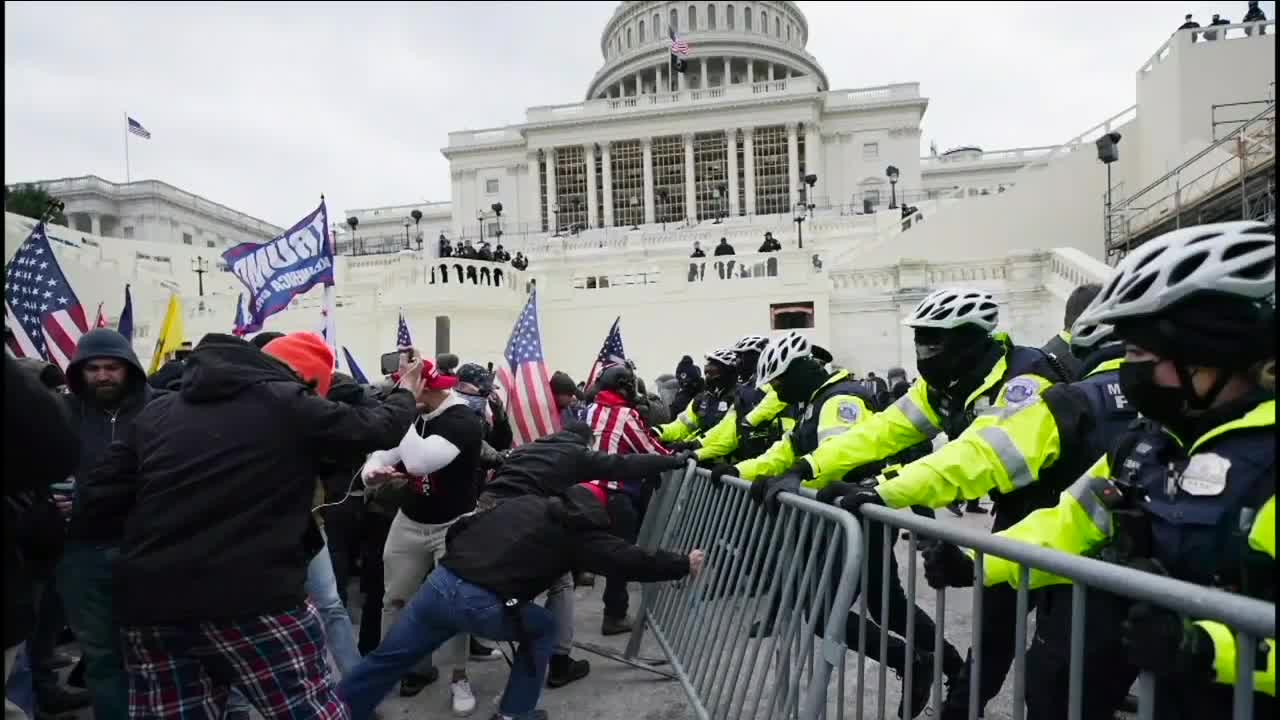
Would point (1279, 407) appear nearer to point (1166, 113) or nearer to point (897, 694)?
point (897, 694)

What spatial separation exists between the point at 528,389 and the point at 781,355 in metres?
2.30

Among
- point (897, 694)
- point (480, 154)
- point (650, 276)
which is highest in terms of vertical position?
point (480, 154)

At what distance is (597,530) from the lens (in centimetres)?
380

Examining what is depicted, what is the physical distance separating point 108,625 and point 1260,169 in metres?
18.0

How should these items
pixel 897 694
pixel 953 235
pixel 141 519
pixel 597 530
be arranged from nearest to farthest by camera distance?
pixel 141 519
pixel 597 530
pixel 897 694
pixel 953 235

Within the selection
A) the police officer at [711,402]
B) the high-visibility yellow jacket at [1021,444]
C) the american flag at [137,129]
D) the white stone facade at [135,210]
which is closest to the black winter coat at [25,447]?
the high-visibility yellow jacket at [1021,444]

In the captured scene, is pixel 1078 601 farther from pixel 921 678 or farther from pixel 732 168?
pixel 732 168

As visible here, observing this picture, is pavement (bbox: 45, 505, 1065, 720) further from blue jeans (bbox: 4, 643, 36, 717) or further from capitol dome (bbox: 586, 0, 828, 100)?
capitol dome (bbox: 586, 0, 828, 100)

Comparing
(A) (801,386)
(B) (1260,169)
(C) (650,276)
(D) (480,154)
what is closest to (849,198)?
(D) (480,154)

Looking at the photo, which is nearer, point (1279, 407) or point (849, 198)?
point (1279, 407)

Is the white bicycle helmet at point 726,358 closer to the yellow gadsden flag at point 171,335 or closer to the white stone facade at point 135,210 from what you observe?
the yellow gadsden flag at point 171,335

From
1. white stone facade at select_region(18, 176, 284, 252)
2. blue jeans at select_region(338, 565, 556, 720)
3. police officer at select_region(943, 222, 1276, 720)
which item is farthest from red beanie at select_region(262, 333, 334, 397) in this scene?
white stone facade at select_region(18, 176, 284, 252)

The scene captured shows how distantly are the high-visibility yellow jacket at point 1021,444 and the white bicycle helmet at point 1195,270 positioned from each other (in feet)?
2.40

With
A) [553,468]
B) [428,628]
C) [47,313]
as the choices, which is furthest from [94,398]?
[47,313]
